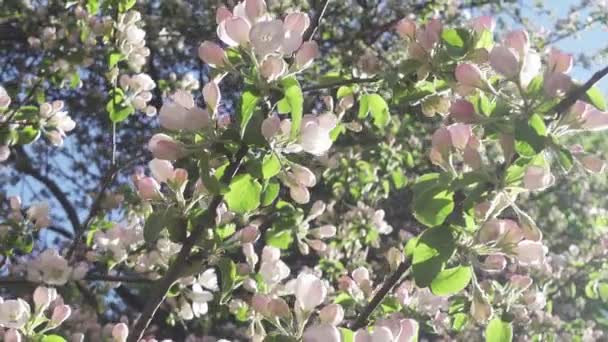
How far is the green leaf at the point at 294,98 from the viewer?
1.30 m

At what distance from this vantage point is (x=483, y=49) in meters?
1.42

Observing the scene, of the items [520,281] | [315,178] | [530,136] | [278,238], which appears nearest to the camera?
Answer: [530,136]

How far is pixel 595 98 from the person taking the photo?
1.25m

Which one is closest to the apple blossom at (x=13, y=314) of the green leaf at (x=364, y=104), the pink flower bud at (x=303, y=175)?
the pink flower bud at (x=303, y=175)

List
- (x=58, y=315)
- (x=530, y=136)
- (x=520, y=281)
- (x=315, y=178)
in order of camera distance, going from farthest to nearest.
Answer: (x=520, y=281), (x=58, y=315), (x=315, y=178), (x=530, y=136)

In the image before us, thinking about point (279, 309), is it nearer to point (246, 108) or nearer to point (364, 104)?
point (246, 108)

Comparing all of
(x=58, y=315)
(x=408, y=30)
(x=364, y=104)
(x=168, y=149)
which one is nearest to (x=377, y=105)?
(x=364, y=104)

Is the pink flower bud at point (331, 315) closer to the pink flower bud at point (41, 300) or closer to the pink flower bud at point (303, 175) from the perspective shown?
the pink flower bud at point (303, 175)

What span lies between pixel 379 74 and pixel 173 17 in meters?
3.31

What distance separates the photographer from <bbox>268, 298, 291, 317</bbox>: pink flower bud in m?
1.31

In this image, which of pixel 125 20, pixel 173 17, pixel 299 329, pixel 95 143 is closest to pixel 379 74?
pixel 299 329

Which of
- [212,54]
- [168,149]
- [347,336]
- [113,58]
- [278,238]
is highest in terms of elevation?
[212,54]

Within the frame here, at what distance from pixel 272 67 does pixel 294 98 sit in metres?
0.06

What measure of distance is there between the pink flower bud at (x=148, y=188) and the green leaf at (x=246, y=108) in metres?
0.26
